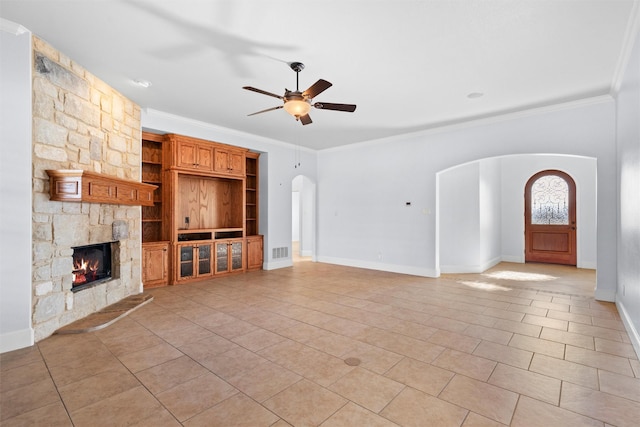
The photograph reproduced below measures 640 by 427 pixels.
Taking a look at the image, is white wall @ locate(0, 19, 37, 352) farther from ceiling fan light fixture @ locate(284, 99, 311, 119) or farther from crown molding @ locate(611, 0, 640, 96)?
crown molding @ locate(611, 0, 640, 96)

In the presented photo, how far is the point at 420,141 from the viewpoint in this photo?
6637 mm

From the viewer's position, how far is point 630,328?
330cm

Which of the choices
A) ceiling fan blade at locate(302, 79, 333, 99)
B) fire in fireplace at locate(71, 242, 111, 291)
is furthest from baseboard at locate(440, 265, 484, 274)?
fire in fireplace at locate(71, 242, 111, 291)

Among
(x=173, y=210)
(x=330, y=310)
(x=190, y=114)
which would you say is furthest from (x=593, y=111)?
(x=173, y=210)

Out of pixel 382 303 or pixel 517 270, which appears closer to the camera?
pixel 382 303

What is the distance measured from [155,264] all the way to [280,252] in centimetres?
276

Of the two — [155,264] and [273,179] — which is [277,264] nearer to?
[273,179]

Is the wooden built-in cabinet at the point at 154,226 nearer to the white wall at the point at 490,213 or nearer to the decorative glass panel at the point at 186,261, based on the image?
the decorative glass panel at the point at 186,261

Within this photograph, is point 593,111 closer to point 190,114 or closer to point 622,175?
point 622,175

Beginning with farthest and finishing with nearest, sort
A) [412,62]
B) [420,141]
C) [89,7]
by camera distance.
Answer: [420,141]
[412,62]
[89,7]

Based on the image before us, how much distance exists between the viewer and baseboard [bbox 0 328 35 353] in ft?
9.61

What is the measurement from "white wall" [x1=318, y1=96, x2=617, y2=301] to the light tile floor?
1.85 metres

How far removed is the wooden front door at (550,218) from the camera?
781 cm

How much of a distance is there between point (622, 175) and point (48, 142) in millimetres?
6583
